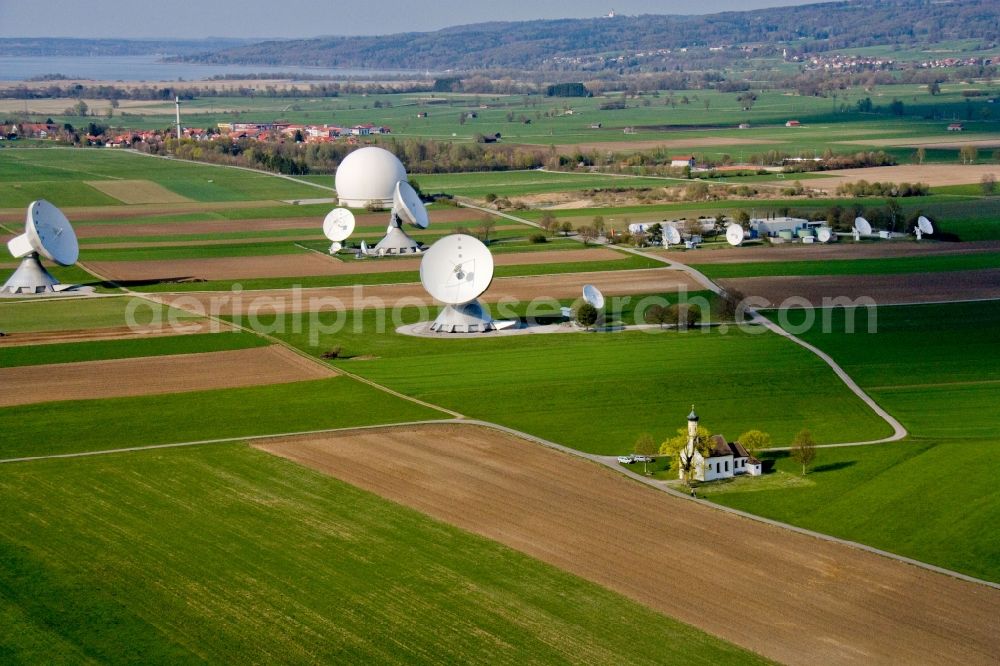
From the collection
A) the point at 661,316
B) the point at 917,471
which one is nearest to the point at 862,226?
the point at 661,316

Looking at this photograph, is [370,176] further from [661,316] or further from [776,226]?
[661,316]

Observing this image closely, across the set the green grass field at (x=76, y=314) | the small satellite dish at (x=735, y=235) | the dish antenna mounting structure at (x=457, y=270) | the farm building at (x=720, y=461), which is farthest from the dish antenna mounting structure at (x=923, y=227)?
the farm building at (x=720, y=461)

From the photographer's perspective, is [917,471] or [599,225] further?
[599,225]

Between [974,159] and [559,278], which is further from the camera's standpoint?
[974,159]

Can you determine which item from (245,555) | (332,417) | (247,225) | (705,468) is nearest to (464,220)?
(247,225)

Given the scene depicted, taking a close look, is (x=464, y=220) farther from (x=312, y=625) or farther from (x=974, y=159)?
(x=312, y=625)

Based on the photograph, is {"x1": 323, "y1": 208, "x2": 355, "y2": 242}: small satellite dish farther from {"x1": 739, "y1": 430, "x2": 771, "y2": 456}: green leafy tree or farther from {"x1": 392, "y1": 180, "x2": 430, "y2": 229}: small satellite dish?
{"x1": 739, "y1": 430, "x2": 771, "y2": 456}: green leafy tree
